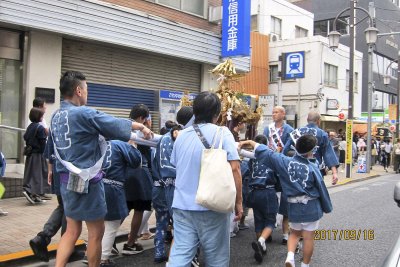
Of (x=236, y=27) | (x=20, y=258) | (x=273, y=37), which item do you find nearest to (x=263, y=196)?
(x=20, y=258)

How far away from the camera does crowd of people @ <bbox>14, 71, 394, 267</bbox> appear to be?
10.6ft

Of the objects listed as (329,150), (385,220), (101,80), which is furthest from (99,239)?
(101,80)

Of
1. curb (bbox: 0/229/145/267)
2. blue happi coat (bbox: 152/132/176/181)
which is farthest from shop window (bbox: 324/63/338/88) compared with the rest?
curb (bbox: 0/229/145/267)

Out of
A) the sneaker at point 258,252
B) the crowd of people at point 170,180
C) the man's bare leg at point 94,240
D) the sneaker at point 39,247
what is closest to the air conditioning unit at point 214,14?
the crowd of people at point 170,180

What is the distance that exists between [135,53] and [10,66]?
3455mm

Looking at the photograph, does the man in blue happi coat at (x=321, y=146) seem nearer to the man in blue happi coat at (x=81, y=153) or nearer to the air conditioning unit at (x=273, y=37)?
the man in blue happi coat at (x=81, y=153)

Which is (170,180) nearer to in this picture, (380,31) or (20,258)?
(20,258)

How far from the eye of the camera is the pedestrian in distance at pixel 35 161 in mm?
7641

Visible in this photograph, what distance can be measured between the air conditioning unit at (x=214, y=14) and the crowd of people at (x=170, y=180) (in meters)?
7.35

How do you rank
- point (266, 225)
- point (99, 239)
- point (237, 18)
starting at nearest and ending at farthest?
point (99, 239)
point (266, 225)
point (237, 18)

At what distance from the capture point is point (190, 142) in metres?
3.27

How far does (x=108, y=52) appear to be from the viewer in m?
11.0

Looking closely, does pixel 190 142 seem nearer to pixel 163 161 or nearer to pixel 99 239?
pixel 99 239

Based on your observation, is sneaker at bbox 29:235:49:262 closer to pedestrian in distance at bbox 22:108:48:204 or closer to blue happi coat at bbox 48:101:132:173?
blue happi coat at bbox 48:101:132:173
